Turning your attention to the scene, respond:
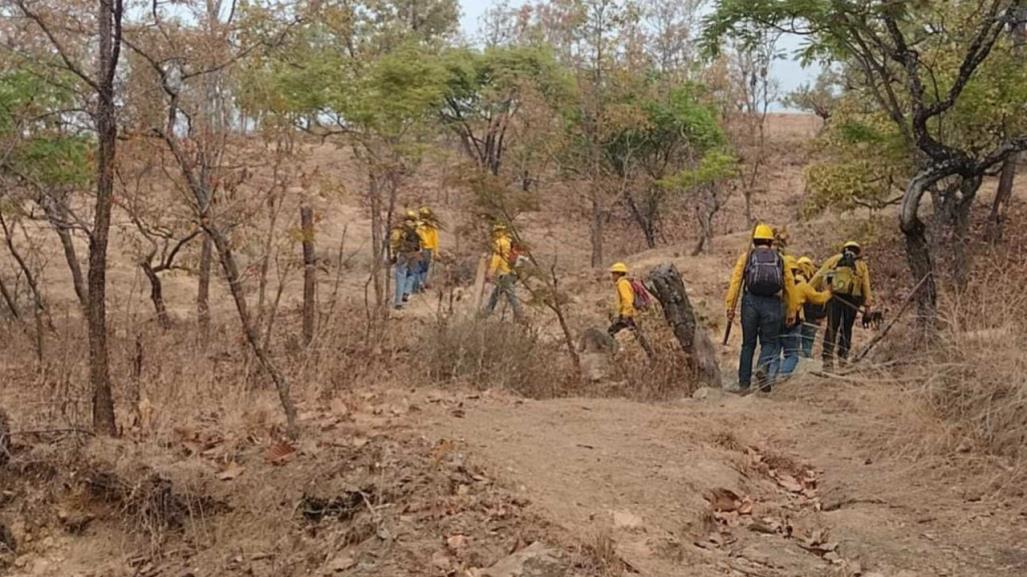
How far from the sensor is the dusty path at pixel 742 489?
14.6ft

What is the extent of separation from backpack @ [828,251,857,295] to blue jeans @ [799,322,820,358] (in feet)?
1.37

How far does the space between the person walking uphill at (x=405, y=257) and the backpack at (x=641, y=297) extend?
110 inches

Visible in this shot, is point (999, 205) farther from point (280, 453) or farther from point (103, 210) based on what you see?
point (103, 210)

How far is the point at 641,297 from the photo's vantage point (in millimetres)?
10461

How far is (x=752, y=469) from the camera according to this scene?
19.2 ft

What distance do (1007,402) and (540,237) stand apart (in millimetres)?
20334

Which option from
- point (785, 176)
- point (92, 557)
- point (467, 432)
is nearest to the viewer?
point (92, 557)

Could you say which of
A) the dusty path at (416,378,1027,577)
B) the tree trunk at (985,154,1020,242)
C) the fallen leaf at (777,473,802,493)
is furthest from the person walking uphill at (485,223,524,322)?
the tree trunk at (985,154,1020,242)

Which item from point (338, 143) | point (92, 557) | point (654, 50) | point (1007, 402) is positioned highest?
point (654, 50)

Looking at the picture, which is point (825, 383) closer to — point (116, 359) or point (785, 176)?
point (116, 359)

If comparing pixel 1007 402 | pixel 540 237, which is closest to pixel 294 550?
pixel 1007 402

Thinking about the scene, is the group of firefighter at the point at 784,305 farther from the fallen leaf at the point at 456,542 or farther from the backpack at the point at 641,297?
the fallen leaf at the point at 456,542

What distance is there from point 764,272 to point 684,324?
844 mm

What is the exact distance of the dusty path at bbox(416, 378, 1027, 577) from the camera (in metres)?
4.46
